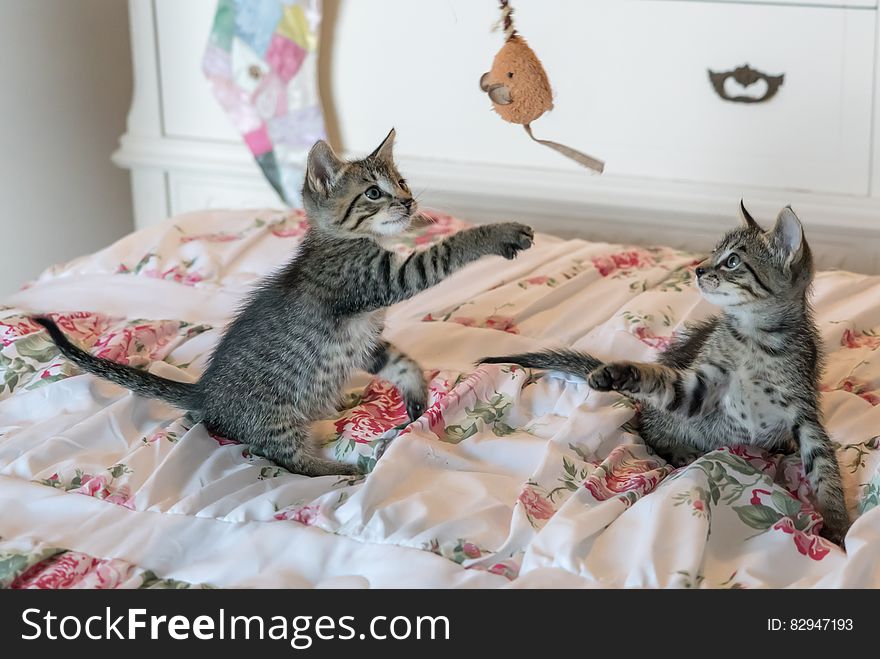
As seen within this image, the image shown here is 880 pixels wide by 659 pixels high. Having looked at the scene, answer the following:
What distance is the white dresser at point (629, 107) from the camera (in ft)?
7.07

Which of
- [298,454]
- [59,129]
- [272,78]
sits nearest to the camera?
[298,454]

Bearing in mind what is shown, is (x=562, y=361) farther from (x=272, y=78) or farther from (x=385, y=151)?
(x=272, y=78)

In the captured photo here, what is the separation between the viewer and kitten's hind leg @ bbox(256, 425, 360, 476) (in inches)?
54.3

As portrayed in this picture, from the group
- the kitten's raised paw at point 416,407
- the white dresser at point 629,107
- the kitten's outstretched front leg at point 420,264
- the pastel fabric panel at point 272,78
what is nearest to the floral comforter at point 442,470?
the kitten's raised paw at point 416,407

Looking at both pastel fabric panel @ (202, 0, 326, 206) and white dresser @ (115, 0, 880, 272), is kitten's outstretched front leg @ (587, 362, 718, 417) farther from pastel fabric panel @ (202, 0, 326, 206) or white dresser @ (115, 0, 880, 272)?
pastel fabric panel @ (202, 0, 326, 206)

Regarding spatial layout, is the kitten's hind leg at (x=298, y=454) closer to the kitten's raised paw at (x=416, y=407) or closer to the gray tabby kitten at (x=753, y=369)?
the kitten's raised paw at (x=416, y=407)

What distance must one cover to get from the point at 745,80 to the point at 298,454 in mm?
1302

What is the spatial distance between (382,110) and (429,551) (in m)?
1.54

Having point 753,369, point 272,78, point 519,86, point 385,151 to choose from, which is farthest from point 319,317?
point 272,78

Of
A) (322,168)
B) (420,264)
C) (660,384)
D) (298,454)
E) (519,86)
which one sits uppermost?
(519,86)

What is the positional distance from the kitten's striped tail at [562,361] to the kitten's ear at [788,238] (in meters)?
0.28

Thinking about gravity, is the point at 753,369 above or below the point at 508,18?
below

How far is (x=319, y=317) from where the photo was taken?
4.76 feet
